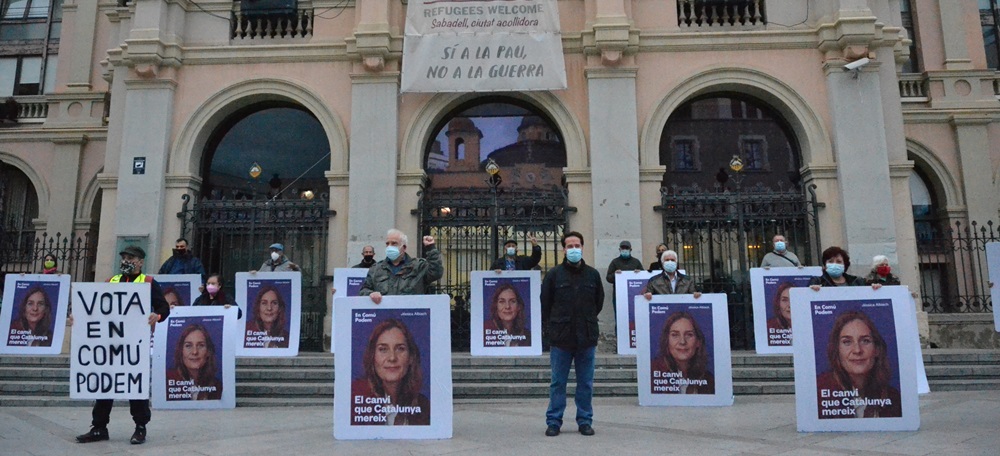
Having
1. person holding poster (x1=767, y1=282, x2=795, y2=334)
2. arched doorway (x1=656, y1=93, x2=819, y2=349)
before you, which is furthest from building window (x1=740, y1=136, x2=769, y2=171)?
person holding poster (x1=767, y1=282, x2=795, y2=334)

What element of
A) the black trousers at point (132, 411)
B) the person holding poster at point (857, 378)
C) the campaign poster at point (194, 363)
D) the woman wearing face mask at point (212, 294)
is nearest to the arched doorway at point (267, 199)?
the woman wearing face mask at point (212, 294)

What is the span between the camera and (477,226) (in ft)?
43.8

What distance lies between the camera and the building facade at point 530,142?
520 inches

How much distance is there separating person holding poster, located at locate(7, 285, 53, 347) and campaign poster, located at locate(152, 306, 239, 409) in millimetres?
3740

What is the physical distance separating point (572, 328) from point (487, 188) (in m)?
8.01

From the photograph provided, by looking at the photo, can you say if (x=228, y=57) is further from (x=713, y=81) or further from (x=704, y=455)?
(x=704, y=455)

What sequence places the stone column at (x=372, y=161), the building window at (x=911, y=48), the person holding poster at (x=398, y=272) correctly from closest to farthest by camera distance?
the person holding poster at (x=398, y=272) → the stone column at (x=372, y=161) → the building window at (x=911, y=48)

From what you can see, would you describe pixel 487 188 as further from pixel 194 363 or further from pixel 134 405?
pixel 134 405

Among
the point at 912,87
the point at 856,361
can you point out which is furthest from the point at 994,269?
the point at 912,87

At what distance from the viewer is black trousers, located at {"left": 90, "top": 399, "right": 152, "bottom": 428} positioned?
21.6ft

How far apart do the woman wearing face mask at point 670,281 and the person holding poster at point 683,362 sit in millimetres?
843

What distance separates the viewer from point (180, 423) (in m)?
7.67

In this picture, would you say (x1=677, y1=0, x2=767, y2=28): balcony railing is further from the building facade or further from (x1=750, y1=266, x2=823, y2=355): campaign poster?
(x1=750, y1=266, x2=823, y2=355): campaign poster

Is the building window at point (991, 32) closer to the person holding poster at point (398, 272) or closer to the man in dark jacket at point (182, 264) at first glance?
Answer: the person holding poster at point (398, 272)
